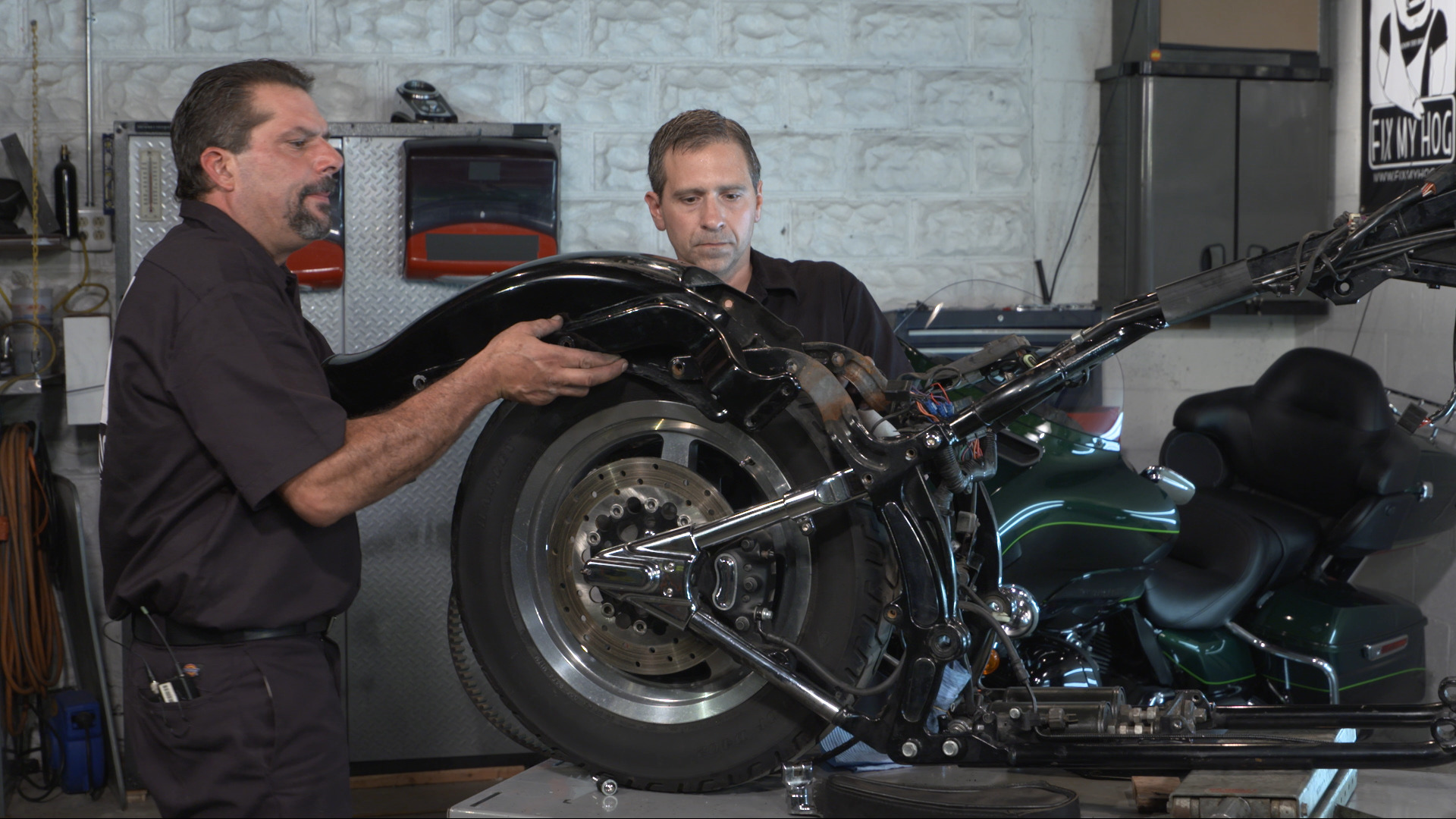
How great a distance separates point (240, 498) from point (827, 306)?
1.12 metres

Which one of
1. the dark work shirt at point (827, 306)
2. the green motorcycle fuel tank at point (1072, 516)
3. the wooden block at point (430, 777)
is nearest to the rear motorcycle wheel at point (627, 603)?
the dark work shirt at point (827, 306)

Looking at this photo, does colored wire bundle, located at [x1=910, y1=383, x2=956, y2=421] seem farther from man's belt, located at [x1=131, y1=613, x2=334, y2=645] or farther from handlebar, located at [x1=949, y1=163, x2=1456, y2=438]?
man's belt, located at [x1=131, y1=613, x2=334, y2=645]

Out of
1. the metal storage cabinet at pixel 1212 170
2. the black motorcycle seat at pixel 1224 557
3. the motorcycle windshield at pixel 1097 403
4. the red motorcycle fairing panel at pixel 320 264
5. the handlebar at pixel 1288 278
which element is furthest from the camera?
the metal storage cabinet at pixel 1212 170

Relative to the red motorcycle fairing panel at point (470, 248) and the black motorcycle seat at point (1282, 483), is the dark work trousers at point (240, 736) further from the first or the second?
the red motorcycle fairing panel at point (470, 248)

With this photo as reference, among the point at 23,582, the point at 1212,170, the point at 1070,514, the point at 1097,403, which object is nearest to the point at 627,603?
the point at 1070,514

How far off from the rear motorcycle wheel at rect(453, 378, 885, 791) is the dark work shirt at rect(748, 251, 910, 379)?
57 cm

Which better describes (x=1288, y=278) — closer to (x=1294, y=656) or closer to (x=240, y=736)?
(x=240, y=736)

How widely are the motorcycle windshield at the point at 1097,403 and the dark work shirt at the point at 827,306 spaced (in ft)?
1.39

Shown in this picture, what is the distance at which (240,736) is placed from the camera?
1.69 metres

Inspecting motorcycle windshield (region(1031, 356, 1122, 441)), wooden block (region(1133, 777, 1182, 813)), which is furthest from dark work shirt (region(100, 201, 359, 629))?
motorcycle windshield (region(1031, 356, 1122, 441))

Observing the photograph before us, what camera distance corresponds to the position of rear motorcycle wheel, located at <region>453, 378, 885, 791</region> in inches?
63.7

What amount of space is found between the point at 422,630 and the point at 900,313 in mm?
1903

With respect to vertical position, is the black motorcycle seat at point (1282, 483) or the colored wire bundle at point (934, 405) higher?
the colored wire bundle at point (934, 405)

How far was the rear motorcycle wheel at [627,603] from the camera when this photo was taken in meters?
1.62
